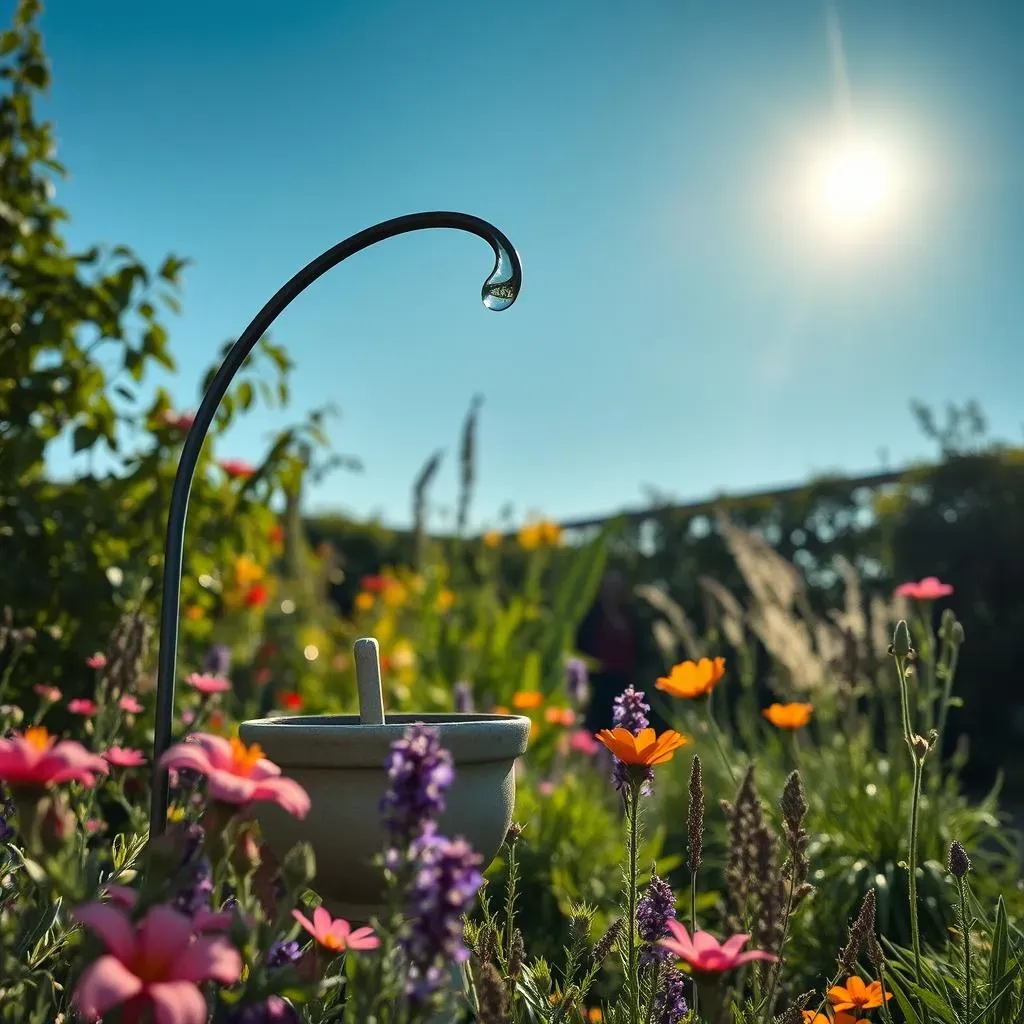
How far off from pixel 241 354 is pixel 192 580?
165 cm

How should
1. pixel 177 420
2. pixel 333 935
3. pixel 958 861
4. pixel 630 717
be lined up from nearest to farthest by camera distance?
1. pixel 333 935
2. pixel 958 861
3. pixel 630 717
4. pixel 177 420

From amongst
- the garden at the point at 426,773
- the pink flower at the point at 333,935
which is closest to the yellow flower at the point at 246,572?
the garden at the point at 426,773

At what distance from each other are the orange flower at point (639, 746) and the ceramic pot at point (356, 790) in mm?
204

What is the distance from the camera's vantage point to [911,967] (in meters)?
1.59

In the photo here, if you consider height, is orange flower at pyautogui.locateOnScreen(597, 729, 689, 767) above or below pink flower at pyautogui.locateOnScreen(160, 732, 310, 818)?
below

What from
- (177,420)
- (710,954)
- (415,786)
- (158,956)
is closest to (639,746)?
(710,954)

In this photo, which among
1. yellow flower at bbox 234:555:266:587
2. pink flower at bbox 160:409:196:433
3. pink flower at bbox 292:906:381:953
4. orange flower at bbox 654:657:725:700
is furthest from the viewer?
yellow flower at bbox 234:555:266:587

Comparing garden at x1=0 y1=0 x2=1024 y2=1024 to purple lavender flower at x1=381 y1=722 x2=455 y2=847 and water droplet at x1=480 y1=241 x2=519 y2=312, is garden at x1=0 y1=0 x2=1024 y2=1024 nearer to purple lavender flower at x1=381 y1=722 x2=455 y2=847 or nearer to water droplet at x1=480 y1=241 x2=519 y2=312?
purple lavender flower at x1=381 y1=722 x2=455 y2=847

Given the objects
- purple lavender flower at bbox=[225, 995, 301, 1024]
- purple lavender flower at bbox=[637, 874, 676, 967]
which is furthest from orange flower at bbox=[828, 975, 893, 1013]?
purple lavender flower at bbox=[225, 995, 301, 1024]

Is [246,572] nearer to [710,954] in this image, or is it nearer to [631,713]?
[631,713]

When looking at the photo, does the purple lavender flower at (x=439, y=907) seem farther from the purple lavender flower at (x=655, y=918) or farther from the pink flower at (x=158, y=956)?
the purple lavender flower at (x=655, y=918)

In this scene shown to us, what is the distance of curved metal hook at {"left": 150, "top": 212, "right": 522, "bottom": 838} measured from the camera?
1.33m

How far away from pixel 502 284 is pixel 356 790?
71 cm

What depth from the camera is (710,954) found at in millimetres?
943
